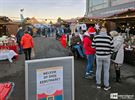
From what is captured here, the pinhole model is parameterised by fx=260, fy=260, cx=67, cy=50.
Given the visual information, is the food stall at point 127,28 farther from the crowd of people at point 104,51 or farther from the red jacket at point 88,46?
the red jacket at point 88,46

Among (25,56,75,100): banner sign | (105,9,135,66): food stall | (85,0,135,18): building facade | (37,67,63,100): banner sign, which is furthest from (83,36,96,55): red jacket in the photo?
(85,0,135,18): building facade

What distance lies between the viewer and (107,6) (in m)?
43.4

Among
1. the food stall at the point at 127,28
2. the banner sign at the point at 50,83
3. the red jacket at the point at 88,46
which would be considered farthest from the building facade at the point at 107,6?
the banner sign at the point at 50,83

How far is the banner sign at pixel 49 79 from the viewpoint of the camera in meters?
3.77

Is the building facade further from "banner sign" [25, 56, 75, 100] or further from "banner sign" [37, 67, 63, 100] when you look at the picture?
"banner sign" [37, 67, 63, 100]

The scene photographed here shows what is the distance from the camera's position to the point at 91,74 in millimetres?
9297

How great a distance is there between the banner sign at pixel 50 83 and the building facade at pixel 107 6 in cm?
2451

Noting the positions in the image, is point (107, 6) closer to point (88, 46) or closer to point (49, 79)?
point (88, 46)

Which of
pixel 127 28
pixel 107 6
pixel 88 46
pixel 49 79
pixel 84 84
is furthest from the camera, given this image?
pixel 107 6

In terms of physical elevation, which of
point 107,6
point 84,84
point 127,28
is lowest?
point 84,84

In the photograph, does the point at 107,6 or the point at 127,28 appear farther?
the point at 107,6

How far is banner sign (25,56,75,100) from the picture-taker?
12.4 feet

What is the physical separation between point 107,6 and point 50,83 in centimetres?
4086

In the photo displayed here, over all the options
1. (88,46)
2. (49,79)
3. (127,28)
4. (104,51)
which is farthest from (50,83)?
(127,28)
